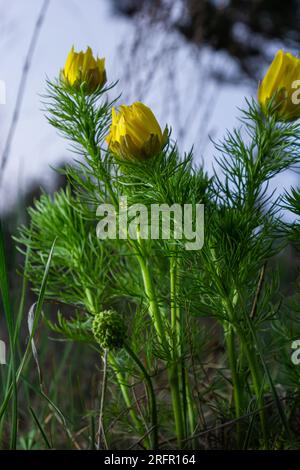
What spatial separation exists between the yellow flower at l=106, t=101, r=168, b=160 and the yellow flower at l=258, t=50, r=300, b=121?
0.10 meters

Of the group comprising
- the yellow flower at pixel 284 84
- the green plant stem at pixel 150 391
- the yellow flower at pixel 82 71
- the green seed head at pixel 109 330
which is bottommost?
the green plant stem at pixel 150 391

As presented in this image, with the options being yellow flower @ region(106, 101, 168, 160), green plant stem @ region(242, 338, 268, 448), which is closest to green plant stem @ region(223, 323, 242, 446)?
green plant stem @ region(242, 338, 268, 448)

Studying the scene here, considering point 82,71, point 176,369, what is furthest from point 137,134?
point 176,369

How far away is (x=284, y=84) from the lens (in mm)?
530

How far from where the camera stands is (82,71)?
580mm

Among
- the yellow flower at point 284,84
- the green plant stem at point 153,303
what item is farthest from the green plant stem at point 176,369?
the yellow flower at point 284,84

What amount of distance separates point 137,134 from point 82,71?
11 centimetres

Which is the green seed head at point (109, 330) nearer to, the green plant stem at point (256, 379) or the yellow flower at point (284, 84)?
the green plant stem at point (256, 379)

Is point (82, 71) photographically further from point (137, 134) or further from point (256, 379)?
point (256, 379)

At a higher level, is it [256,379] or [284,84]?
[284,84]

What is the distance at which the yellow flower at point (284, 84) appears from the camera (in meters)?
0.53

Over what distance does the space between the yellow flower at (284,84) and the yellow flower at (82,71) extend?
0.15 metres
